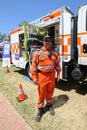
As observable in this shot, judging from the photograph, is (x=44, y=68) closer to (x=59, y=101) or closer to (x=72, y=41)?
(x=59, y=101)

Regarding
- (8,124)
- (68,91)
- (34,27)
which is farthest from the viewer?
(34,27)

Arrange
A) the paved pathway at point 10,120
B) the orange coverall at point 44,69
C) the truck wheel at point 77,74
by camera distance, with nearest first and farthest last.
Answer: the paved pathway at point 10,120
the orange coverall at point 44,69
the truck wheel at point 77,74

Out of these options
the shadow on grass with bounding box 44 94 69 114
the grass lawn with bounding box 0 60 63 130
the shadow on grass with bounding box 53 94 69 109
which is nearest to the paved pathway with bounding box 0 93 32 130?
the grass lawn with bounding box 0 60 63 130

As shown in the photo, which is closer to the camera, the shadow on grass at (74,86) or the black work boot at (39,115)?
the black work boot at (39,115)

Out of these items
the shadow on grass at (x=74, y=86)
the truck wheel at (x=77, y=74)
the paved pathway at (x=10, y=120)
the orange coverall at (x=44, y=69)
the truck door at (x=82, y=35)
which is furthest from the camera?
the shadow on grass at (x=74, y=86)

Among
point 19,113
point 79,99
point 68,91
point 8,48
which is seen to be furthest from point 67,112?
point 8,48

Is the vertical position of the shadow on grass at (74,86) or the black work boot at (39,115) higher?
the shadow on grass at (74,86)

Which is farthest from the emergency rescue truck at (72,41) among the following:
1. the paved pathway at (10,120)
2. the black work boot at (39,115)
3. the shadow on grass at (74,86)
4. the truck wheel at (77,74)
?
the paved pathway at (10,120)

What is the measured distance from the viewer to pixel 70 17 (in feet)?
17.7

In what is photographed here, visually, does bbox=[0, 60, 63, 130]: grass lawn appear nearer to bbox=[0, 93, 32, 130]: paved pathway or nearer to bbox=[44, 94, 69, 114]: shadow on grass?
bbox=[0, 93, 32, 130]: paved pathway

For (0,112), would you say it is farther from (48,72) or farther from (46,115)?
(48,72)

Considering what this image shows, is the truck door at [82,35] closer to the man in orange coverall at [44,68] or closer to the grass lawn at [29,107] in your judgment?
the man in orange coverall at [44,68]

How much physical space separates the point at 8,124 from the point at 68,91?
2.54 m

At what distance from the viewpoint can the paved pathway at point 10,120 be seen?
12.2 ft
